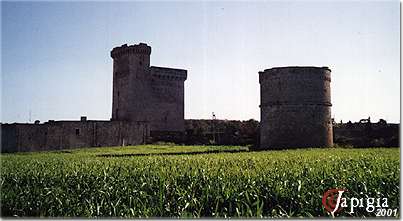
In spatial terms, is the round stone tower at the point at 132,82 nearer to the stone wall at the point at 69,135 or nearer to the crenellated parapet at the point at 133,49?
the crenellated parapet at the point at 133,49

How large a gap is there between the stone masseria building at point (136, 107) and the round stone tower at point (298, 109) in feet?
38.1

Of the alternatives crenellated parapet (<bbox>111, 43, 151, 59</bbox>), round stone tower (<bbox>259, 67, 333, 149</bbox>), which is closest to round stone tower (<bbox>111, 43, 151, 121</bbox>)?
crenellated parapet (<bbox>111, 43, 151, 59</bbox>)

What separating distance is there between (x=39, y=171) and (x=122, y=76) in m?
28.6

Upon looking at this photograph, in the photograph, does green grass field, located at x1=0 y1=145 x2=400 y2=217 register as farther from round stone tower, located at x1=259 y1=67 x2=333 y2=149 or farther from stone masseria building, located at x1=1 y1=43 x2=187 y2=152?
stone masseria building, located at x1=1 y1=43 x2=187 y2=152

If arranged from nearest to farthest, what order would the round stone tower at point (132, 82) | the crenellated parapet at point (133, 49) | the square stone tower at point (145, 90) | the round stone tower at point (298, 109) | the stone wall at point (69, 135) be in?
the round stone tower at point (298, 109) → the stone wall at point (69, 135) → the crenellated parapet at point (133, 49) → the round stone tower at point (132, 82) → the square stone tower at point (145, 90)

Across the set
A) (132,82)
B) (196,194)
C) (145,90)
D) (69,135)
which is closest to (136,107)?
(145,90)

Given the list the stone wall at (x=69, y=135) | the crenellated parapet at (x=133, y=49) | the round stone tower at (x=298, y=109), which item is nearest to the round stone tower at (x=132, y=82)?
the crenellated parapet at (x=133, y=49)

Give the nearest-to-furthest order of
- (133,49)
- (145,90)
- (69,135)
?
(69,135)
(133,49)
(145,90)

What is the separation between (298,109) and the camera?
22812 mm

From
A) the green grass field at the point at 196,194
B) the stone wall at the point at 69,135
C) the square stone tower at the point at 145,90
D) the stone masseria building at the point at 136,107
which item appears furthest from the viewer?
the square stone tower at the point at 145,90

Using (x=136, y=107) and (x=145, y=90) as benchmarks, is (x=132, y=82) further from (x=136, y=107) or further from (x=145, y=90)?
(x=136, y=107)

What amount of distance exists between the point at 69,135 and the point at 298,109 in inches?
568

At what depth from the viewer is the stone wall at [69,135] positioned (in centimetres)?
2378

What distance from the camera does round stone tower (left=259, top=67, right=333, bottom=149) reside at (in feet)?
74.4
